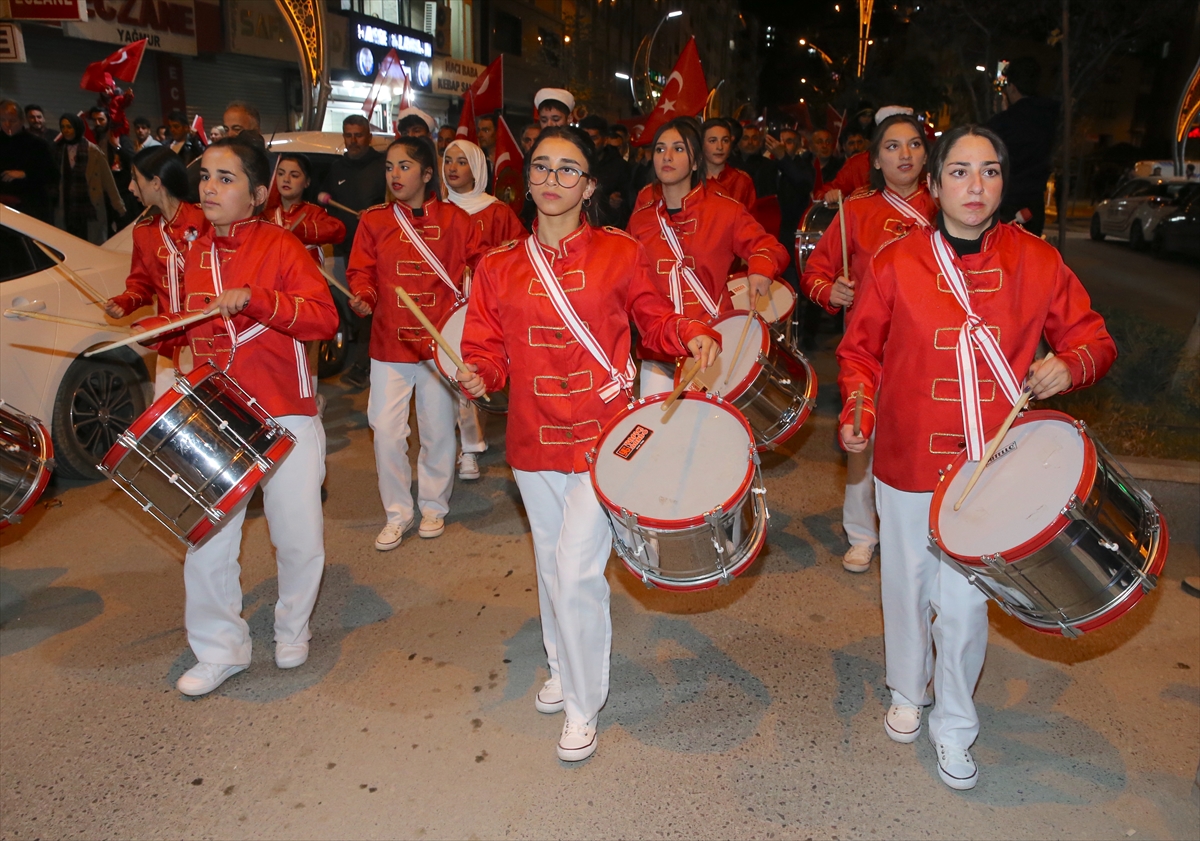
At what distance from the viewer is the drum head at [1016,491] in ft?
8.98

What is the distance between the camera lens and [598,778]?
11.3ft

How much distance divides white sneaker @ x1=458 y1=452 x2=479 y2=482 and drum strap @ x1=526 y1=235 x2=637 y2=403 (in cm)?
339

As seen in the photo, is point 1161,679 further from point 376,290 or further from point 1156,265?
point 1156,265

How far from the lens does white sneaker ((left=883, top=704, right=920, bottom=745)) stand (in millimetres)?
3600

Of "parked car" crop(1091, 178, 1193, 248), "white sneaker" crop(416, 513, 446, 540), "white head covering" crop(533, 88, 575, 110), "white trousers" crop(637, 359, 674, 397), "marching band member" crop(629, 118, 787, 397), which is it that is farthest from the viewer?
"parked car" crop(1091, 178, 1193, 248)

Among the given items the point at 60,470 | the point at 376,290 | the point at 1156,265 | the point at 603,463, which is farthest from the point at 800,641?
the point at 1156,265

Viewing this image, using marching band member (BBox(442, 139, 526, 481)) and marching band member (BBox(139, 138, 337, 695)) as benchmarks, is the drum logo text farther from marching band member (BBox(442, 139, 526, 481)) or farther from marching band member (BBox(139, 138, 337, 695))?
marching band member (BBox(442, 139, 526, 481))

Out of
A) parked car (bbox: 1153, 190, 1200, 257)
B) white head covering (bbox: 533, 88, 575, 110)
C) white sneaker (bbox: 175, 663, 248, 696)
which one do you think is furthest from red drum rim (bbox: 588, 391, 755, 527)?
parked car (bbox: 1153, 190, 1200, 257)

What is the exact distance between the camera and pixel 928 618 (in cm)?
349

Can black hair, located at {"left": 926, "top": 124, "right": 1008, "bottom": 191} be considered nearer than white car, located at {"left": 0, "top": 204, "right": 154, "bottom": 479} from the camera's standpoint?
Yes

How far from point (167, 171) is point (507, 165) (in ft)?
13.1

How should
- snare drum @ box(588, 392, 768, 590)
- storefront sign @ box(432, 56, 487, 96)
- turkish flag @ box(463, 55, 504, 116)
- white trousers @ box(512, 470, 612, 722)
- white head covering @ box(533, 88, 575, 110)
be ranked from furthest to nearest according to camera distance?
storefront sign @ box(432, 56, 487, 96)
turkish flag @ box(463, 55, 504, 116)
white head covering @ box(533, 88, 575, 110)
white trousers @ box(512, 470, 612, 722)
snare drum @ box(588, 392, 768, 590)

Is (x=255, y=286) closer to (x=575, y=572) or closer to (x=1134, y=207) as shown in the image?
(x=575, y=572)

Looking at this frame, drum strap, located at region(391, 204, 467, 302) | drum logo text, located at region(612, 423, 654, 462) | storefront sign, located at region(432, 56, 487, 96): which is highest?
storefront sign, located at region(432, 56, 487, 96)
